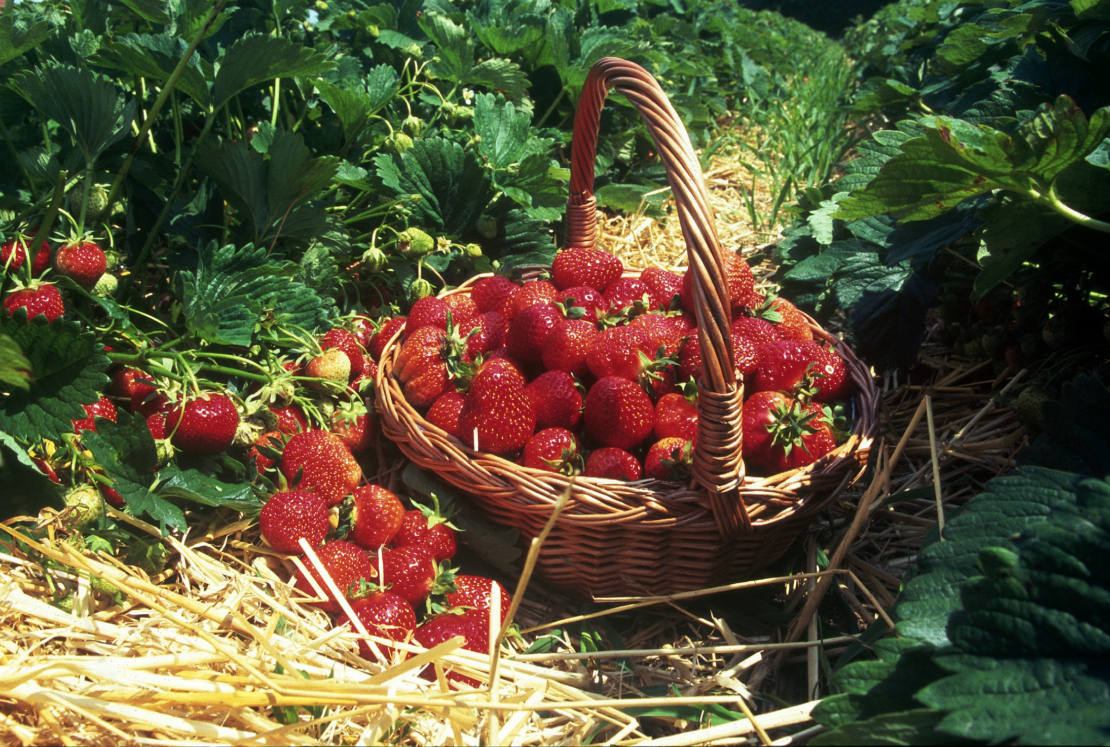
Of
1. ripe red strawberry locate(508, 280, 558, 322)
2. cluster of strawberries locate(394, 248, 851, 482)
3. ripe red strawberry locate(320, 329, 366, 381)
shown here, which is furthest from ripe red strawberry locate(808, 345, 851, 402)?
ripe red strawberry locate(320, 329, 366, 381)

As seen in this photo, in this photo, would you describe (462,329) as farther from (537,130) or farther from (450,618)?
(537,130)

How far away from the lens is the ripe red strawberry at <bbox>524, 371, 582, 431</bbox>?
141 centimetres

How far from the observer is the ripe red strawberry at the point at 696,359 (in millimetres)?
1420

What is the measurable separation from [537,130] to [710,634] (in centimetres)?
165

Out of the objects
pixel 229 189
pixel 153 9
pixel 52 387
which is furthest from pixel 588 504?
pixel 153 9

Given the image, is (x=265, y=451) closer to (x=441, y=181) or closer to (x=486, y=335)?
(x=486, y=335)

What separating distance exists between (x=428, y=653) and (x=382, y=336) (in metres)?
0.91

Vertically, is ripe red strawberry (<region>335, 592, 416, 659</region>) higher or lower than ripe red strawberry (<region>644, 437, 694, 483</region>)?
lower

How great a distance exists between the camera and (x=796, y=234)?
91.4 inches

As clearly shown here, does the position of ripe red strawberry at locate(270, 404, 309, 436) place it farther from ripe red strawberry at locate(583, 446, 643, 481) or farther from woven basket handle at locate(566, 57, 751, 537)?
woven basket handle at locate(566, 57, 751, 537)

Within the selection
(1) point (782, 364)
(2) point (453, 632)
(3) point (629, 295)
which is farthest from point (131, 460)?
(1) point (782, 364)

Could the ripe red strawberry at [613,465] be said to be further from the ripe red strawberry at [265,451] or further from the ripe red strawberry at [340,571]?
the ripe red strawberry at [265,451]

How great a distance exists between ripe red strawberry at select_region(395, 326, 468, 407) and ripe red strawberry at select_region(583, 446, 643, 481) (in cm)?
36

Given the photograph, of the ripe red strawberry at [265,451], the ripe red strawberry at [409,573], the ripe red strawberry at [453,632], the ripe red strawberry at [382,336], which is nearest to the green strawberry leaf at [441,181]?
the ripe red strawberry at [382,336]
